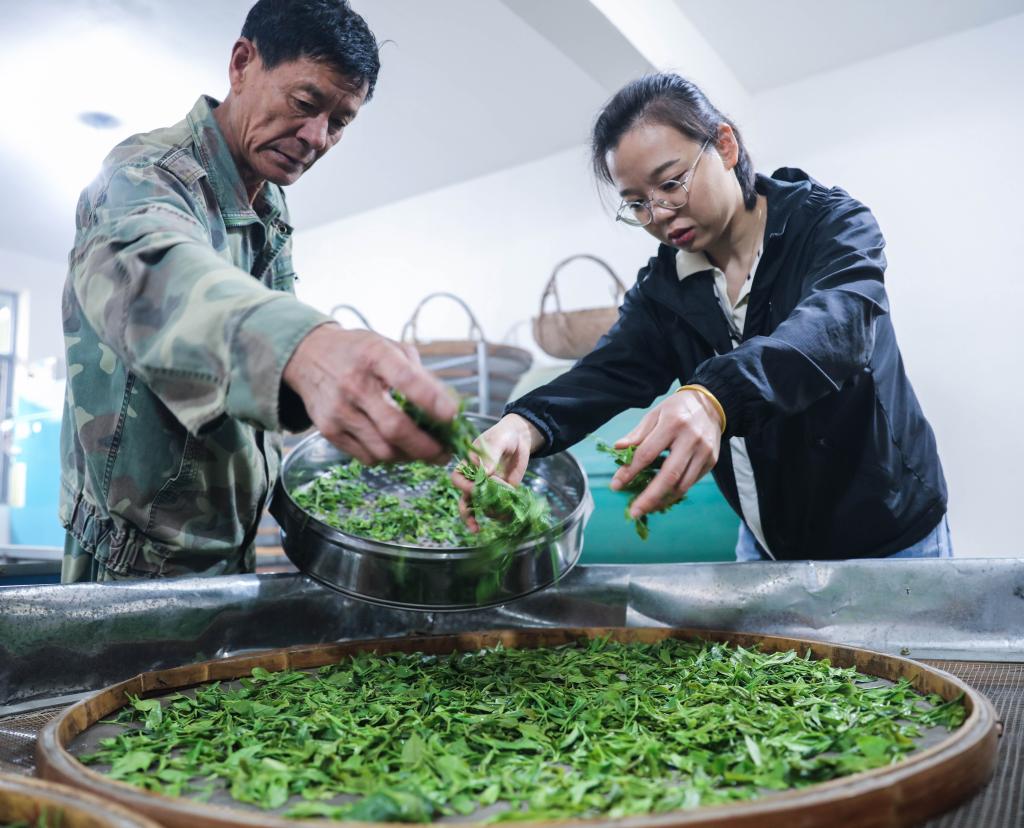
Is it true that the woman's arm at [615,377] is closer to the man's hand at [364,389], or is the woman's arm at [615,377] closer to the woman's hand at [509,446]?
the woman's hand at [509,446]

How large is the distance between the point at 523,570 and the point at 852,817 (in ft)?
2.91

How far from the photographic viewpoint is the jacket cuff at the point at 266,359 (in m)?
0.92

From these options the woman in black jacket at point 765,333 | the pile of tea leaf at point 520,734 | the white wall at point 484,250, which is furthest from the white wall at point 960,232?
the pile of tea leaf at point 520,734

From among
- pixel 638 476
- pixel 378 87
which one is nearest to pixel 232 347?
pixel 638 476

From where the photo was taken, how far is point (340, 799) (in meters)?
0.86

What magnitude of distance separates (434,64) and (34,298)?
5985 mm

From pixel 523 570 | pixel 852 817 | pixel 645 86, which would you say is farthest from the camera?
pixel 645 86

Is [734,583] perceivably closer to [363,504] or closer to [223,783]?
[363,504]

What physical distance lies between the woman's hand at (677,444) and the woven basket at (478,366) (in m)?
2.91

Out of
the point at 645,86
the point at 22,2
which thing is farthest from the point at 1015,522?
the point at 22,2

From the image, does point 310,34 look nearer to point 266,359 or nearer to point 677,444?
point 266,359

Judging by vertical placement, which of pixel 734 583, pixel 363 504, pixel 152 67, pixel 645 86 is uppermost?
pixel 152 67

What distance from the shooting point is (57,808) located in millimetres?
696

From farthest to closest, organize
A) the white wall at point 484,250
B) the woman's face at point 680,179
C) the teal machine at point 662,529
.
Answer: the white wall at point 484,250 < the teal machine at point 662,529 < the woman's face at point 680,179
